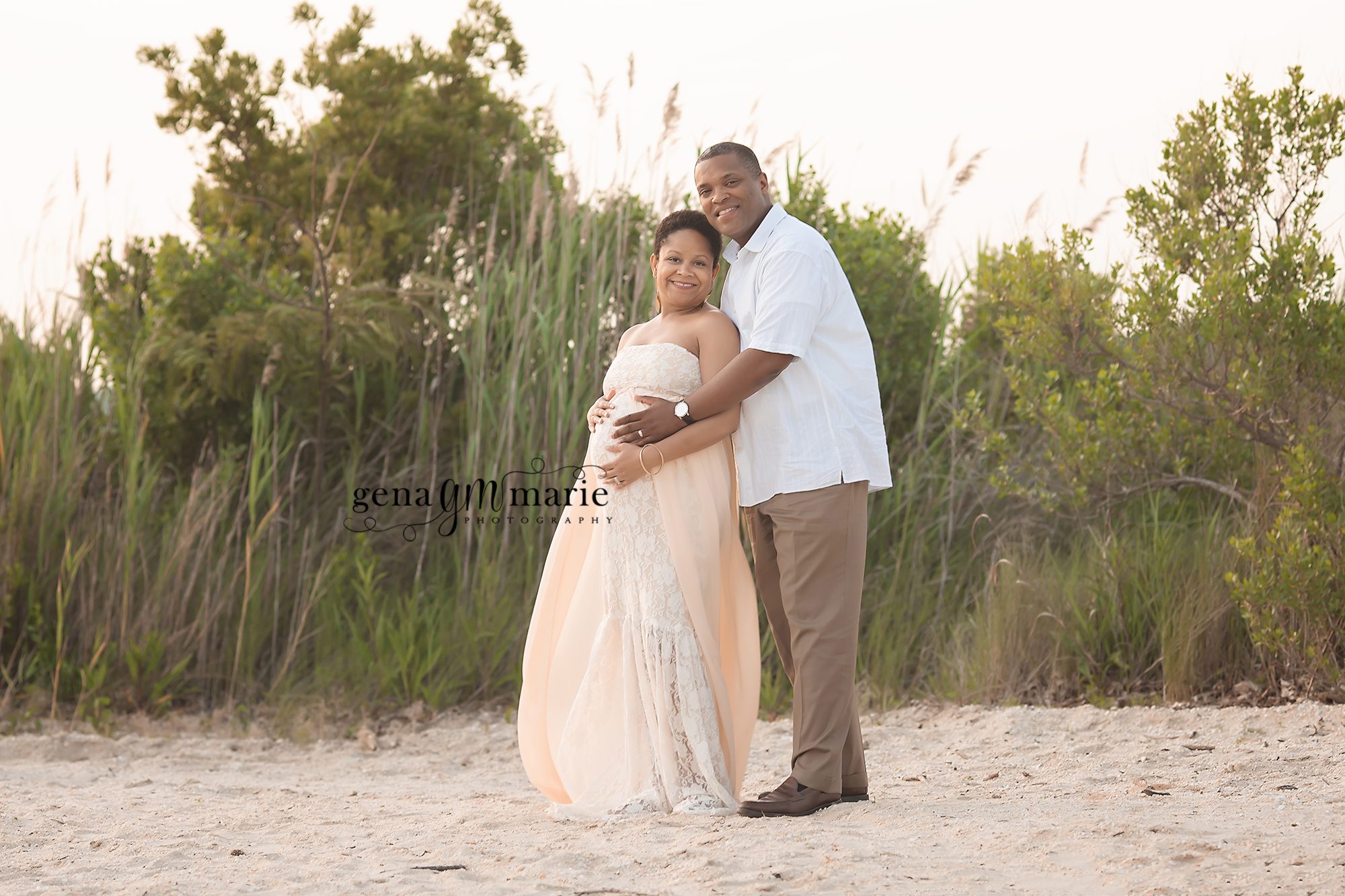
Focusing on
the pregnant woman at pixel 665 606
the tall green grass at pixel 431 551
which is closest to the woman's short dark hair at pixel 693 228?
the pregnant woman at pixel 665 606

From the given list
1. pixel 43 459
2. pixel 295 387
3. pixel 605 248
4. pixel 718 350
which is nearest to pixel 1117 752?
pixel 718 350

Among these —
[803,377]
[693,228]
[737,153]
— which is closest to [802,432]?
[803,377]

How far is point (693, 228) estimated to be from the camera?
3326 millimetres

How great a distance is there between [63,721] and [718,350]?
361 centimetres

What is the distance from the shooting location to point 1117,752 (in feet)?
13.4

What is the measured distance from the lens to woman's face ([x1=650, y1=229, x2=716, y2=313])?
3.31 meters

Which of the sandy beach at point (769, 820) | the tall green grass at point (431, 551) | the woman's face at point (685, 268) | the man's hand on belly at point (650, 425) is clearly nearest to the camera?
the sandy beach at point (769, 820)

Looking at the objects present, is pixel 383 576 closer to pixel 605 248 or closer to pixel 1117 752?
pixel 605 248

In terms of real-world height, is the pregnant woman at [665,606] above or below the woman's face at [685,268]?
below

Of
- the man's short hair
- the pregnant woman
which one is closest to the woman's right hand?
the pregnant woman

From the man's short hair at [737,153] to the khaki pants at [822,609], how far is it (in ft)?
2.96

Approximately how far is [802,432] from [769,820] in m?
0.99
